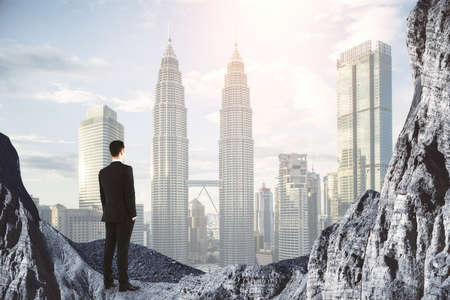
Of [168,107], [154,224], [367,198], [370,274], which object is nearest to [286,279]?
[367,198]

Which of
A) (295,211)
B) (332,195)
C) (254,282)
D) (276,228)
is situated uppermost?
(332,195)

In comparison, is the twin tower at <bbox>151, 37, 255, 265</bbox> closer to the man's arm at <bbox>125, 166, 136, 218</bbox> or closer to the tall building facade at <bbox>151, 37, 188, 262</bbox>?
the tall building facade at <bbox>151, 37, 188, 262</bbox>

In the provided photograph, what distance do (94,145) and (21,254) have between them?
24.5 meters

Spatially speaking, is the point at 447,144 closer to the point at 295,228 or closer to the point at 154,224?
the point at 295,228

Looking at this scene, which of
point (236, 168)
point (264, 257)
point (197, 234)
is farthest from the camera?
point (236, 168)

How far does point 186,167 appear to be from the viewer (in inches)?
1928

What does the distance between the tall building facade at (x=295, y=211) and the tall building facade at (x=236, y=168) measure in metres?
3.22

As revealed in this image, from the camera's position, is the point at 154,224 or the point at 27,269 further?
the point at 154,224

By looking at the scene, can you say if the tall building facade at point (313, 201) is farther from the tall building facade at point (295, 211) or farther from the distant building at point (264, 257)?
the distant building at point (264, 257)

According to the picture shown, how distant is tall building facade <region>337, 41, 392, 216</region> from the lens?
28703 mm

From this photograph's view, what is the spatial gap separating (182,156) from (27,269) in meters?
41.6

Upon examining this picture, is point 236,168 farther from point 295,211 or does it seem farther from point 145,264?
point 145,264

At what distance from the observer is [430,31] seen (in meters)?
4.06

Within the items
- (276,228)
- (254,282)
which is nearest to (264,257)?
(276,228)
